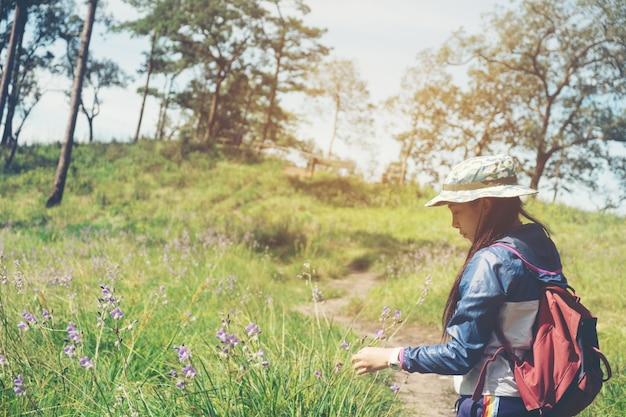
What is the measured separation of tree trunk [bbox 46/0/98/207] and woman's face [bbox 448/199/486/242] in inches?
490

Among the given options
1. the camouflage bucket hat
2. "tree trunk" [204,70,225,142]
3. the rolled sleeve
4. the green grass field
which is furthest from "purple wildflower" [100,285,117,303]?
"tree trunk" [204,70,225,142]

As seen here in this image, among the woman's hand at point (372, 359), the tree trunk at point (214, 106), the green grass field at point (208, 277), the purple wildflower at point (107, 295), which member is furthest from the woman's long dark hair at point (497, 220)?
the tree trunk at point (214, 106)

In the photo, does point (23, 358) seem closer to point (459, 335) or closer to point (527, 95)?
point (459, 335)

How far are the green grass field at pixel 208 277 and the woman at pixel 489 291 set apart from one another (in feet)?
2.32

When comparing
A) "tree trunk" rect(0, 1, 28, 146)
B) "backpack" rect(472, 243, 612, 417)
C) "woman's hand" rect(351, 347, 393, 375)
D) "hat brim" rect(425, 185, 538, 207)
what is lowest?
"woman's hand" rect(351, 347, 393, 375)

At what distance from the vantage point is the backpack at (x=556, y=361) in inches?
75.2

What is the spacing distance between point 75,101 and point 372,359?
13.2m

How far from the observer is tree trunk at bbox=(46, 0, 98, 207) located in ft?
42.4

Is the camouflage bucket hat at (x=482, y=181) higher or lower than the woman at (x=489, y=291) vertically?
higher

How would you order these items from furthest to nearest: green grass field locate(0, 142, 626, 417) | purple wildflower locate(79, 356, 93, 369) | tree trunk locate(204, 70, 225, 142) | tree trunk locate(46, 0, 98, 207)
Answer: tree trunk locate(204, 70, 225, 142) → tree trunk locate(46, 0, 98, 207) → green grass field locate(0, 142, 626, 417) → purple wildflower locate(79, 356, 93, 369)

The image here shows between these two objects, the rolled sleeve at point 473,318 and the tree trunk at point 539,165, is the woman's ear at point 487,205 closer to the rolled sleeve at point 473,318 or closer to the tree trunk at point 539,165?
the rolled sleeve at point 473,318

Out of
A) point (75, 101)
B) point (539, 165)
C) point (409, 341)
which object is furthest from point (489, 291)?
point (539, 165)

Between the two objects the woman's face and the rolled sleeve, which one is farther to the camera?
the woman's face

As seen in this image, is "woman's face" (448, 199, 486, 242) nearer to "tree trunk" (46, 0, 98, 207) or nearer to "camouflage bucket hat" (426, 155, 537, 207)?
Answer: "camouflage bucket hat" (426, 155, 537, 207)
